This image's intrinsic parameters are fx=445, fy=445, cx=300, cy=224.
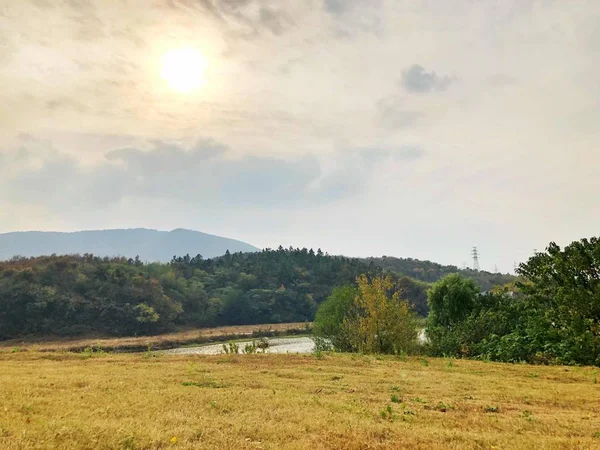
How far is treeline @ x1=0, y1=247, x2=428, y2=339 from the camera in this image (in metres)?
75.8

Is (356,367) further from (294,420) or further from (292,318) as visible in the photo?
(292,318)

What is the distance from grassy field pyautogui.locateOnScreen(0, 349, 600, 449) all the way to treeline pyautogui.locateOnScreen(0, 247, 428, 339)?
57.5 metres

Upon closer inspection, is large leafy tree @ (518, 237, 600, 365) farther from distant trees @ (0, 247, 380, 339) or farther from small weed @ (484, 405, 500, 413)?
distant trees @ (0, 247, 380, 339)

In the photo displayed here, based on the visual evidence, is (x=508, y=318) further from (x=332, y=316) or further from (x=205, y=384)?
(x=205, y=384)

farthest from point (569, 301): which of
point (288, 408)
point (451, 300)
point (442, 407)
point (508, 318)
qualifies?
point (288, 408)

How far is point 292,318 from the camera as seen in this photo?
113 meters

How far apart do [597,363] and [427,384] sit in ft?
47.0

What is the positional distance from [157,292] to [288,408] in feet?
289

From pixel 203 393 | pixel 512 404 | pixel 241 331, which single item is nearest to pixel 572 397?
pixel 512 404

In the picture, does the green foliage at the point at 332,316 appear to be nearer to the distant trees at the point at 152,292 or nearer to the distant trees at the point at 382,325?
the distant trees at the point at 382,325

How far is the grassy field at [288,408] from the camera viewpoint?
841 centimetres

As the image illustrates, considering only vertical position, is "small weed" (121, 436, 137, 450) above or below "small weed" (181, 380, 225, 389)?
above

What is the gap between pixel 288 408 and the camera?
11344mm

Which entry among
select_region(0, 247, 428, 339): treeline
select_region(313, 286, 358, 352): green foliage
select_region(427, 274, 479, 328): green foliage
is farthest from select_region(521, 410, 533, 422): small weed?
select_region(0, 247, 428, 339): treeline
